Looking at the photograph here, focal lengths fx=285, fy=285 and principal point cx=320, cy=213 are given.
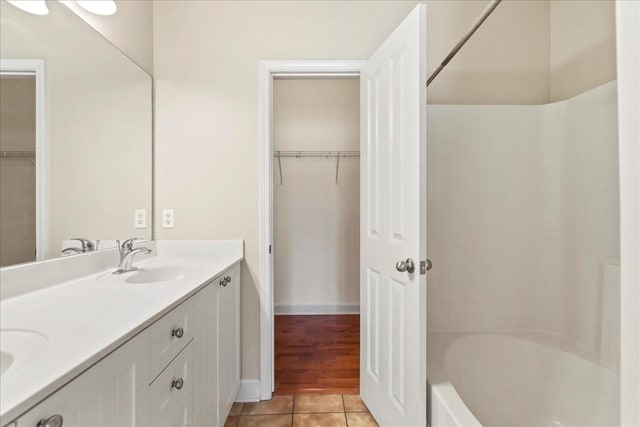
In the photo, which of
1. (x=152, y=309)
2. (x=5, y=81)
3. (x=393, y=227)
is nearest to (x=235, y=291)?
(x=152, y=309)

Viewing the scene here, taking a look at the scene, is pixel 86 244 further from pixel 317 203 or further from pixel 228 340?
pixel 317 203

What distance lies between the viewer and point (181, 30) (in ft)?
5.89

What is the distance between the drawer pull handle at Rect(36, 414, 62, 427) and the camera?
479mm

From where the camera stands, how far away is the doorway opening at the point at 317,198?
10.5ft

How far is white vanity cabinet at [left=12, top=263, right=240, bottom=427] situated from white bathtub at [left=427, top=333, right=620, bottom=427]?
97 cm

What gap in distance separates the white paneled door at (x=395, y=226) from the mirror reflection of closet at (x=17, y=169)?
4.73ft

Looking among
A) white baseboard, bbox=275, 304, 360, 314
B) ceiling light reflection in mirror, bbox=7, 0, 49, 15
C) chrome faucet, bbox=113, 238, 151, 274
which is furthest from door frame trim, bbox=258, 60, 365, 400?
white baseboard, bbox=275, 304, 360, 314

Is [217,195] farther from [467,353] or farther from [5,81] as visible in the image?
[467,353]

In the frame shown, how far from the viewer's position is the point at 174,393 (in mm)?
937

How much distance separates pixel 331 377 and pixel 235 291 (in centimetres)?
97

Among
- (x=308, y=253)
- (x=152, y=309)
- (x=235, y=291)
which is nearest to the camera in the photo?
(x=152, y=309)

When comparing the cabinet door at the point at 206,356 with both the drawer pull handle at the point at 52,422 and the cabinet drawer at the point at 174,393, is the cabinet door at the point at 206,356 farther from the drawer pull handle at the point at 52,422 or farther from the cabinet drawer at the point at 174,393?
the drawer pull handle at the point at 52,422

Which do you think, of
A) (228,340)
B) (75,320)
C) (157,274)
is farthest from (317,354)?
(75,320)

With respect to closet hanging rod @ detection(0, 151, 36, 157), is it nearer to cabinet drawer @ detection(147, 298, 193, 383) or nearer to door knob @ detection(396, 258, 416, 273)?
cabinet drawer @ detection(147, 298, 193, 383)
